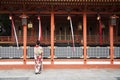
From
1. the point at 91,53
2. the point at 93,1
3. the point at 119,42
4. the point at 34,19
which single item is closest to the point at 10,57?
the point at 34,19

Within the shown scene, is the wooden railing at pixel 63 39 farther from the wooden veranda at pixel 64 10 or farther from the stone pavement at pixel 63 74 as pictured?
the stone pavement at pixel 63 74

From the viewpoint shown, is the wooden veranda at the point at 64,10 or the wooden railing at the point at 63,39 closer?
the wooden veranda at the point at 64,10

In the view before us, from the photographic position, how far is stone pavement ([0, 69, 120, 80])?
438 inches

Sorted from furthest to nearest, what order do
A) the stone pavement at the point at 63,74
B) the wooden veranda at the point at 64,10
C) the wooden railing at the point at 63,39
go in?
the wooden railing at the point at 63,39, the wooden veranda at the point at 64,10, the stone pavement at the point at 63,74

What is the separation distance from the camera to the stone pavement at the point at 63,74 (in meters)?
11.1

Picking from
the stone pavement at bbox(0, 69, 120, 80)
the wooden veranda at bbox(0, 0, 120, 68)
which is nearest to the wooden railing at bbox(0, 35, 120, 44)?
the wooden veranda at bbox(0, 0, 120, 68)

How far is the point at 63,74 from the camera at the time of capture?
473 inches

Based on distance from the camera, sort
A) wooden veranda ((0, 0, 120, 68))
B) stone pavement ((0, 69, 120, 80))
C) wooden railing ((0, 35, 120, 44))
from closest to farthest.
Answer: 1. stone pavement ((0, 69, 120, 80))
2. wooden veranda ((0, 0, 120, 68))
3. wooden railing ((0, 35, 120, 44))

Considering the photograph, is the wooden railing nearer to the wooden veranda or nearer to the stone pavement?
the wooden veranda

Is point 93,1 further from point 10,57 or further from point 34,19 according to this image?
point 10,57

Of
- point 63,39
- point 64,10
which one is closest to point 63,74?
point 64,10

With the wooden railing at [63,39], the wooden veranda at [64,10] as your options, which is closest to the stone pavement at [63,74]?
the wooden veranda at [64,10]

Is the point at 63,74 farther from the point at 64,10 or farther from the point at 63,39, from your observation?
the point at 63,39

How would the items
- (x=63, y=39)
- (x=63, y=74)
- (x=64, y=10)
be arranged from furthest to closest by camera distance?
(x=63, y=39) < (x=64, y=10) < (x=63, y=74)
